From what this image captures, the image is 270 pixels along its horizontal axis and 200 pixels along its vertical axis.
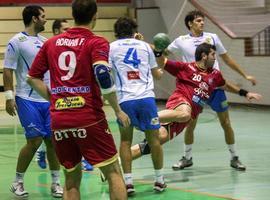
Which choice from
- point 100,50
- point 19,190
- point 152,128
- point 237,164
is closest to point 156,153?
point 152,128

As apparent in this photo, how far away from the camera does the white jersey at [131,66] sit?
7285 millimetres

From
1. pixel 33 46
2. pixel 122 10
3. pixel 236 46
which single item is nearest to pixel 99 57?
pixel 33 46

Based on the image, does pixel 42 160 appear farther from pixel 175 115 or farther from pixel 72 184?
pixel 72 184

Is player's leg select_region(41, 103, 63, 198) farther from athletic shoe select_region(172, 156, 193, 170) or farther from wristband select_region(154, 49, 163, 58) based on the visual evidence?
athletic shoe select_region(172, 156, 193, 170)

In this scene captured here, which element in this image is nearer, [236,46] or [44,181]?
[44,181]

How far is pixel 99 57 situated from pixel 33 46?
251cm

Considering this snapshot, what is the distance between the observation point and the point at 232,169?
8.81 metres

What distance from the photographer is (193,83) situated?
836 centimetres

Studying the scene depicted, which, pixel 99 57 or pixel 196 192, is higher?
pixel 99 57

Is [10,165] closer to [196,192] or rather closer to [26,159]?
[26,159]

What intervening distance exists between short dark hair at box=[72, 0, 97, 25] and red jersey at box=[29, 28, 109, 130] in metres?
0.07

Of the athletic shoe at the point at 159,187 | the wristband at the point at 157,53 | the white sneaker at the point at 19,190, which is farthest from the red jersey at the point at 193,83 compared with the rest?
the white sneaker at the point at 19,190

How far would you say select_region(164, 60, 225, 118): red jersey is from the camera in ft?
27.3

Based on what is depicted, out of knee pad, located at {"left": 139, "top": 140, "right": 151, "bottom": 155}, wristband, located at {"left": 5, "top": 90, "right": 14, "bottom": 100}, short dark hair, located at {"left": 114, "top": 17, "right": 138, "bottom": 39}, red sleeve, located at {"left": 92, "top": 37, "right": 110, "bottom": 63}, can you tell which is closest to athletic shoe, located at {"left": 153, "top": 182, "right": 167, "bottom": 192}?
knee pad, located at {"left": 139, "top": 140, "right": 151, "bottom": 155}
